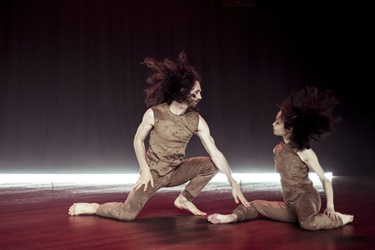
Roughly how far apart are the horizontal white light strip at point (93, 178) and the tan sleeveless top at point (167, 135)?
2.45 m

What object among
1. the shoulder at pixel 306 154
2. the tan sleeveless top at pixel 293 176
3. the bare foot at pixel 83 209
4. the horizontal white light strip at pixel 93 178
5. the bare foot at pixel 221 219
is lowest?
the horizontal white light strip at pixel 93 178

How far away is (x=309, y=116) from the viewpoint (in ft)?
11.4

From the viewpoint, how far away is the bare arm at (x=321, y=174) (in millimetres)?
3375

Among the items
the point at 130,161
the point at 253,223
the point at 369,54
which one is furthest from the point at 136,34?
the point at 253,223

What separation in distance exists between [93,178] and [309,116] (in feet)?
12.0

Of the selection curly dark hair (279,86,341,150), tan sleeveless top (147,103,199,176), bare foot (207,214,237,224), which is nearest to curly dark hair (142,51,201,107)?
tan sleeveless top (147,103,199,176)

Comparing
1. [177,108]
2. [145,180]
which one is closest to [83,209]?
[145,180]

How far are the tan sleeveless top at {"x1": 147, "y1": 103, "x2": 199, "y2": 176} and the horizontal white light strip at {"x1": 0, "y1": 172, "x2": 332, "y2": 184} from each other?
2.45m

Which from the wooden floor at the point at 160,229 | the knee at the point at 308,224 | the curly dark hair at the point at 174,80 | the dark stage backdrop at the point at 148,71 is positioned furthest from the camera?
the dark stage backdrop at the point at 148,71

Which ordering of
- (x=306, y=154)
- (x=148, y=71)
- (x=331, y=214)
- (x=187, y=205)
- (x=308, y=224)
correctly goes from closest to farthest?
(x=308, y=224) < (x=331, y=214) < (x=306, y=154) < (x=187, y=205) < (x=148, y=71)

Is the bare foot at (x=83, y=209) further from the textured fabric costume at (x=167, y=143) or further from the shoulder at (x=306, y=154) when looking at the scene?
the shoulder at (x=306, y=154)

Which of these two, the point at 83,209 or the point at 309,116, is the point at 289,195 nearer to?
the point at 309,116

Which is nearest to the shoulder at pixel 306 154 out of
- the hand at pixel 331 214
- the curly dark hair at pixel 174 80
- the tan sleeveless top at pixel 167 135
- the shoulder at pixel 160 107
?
the hand at pixel 331 214

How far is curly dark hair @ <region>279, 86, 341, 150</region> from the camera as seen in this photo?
3453 mm
